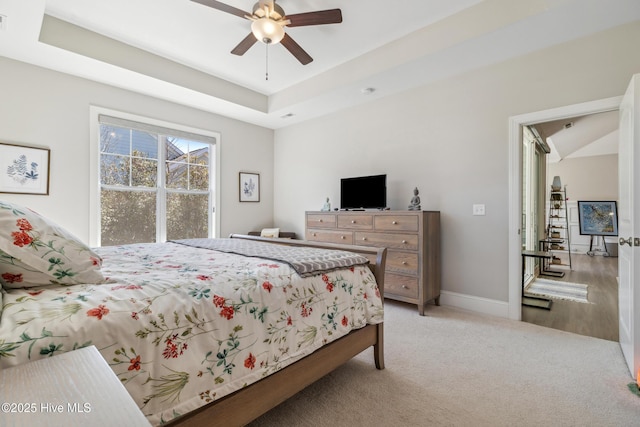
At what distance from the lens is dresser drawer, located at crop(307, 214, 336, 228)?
3907mm

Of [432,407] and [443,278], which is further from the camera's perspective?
[443,278]

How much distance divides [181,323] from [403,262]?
259cm

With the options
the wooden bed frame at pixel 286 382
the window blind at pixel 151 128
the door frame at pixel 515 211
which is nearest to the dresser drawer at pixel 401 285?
the door frame at pixel 515 211

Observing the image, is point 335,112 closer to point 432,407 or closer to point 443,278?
point 443,278

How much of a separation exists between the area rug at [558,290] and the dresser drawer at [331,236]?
2486 mm

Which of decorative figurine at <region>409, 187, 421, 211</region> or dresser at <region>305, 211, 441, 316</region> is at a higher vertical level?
decorative figurine at <region>409, 187, 421, 211</region>

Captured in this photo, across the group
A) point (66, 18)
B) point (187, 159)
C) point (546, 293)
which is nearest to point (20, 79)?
point (66, 18)

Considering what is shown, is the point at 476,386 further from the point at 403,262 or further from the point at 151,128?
the point at 151,128

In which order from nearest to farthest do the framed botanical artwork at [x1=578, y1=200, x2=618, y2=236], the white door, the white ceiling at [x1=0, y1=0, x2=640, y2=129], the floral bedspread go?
the floral bedspread → the white door → the white ceiling at [x1=0, y1=0, x2=640, y2=129] → the framed botanical artwork at [x1=578, y1=200, x2=618, y2=236]

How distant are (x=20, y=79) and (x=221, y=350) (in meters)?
3.82

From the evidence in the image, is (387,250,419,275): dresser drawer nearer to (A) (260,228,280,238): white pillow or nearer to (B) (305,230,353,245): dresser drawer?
(B) (305,230,353,245): dresser drawer

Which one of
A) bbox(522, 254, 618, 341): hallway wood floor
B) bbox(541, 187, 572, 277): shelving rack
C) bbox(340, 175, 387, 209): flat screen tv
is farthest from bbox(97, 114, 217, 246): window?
bbox(541, 187, 572, 277): shelving rack

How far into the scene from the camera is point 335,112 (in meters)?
4.57

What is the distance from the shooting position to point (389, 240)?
3340 mm
